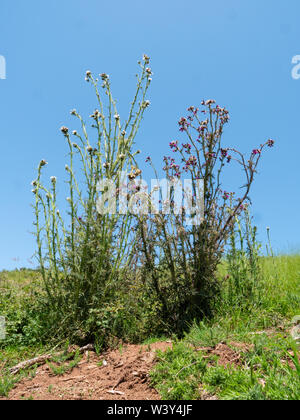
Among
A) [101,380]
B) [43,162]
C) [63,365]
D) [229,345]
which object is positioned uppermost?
[43,162]

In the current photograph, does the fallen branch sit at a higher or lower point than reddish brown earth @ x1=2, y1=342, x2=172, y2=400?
higher

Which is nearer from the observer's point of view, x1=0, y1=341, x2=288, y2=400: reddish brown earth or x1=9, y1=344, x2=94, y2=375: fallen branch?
x1=0, y1=341, x2=288, y2=400: reddish brown earth

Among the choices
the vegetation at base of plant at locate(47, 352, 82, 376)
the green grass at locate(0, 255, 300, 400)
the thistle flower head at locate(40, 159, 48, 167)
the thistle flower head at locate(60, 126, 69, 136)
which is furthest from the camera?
the thistle flower head at locate(40, 159, 48, 167)

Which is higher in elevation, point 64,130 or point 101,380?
point 64,130

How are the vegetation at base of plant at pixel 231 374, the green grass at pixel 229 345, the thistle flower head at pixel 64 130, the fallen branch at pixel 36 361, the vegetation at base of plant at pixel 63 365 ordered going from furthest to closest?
the thistle flower head at pixel 64 130
the fallen branch at pixel 36 361
the vegetation at base of plant at pixel 63 365
the green grass at pixel 229 345
the vegetation at base of plant at pixel 231 374

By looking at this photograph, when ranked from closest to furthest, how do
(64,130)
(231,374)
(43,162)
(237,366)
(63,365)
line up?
1. (231,374)
2. (237,366)
3. (63,365)
4. (64,130)
5. (43,162)

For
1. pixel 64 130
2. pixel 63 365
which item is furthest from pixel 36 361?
pixel 64 130

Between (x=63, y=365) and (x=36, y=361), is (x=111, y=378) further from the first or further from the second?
(x=36, y=361)

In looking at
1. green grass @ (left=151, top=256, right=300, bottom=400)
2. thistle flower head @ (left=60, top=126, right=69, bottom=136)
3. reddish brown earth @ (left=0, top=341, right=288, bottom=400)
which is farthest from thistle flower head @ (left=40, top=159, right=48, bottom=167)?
green grass @ (left=151, top=256, right=300, bottom=400)

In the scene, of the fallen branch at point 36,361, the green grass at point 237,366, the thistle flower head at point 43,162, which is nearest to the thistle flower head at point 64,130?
the thistle flower head at point 43,162

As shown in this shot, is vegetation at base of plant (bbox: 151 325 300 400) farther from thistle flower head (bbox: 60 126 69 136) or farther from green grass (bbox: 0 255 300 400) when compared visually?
thistle flower head (bbox: 60 126 69 136)

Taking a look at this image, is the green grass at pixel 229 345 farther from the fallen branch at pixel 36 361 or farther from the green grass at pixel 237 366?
the fallen branch at pixel 36 361

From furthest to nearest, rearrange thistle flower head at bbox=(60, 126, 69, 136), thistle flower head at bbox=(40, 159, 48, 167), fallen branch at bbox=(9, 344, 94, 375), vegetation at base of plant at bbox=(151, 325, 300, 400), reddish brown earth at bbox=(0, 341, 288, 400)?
thistle flower head at bbox=(40, 159, 48, 167) < thistle flower head at bbox=(60, 126, 69, 136) < fallen branch at bbox=(9, 344, 94, 375) < reddish brown earth at bbox=(0, 341, 288, 400) < vegetation at base of plant at bbox=(151, 325, 300, 400)
